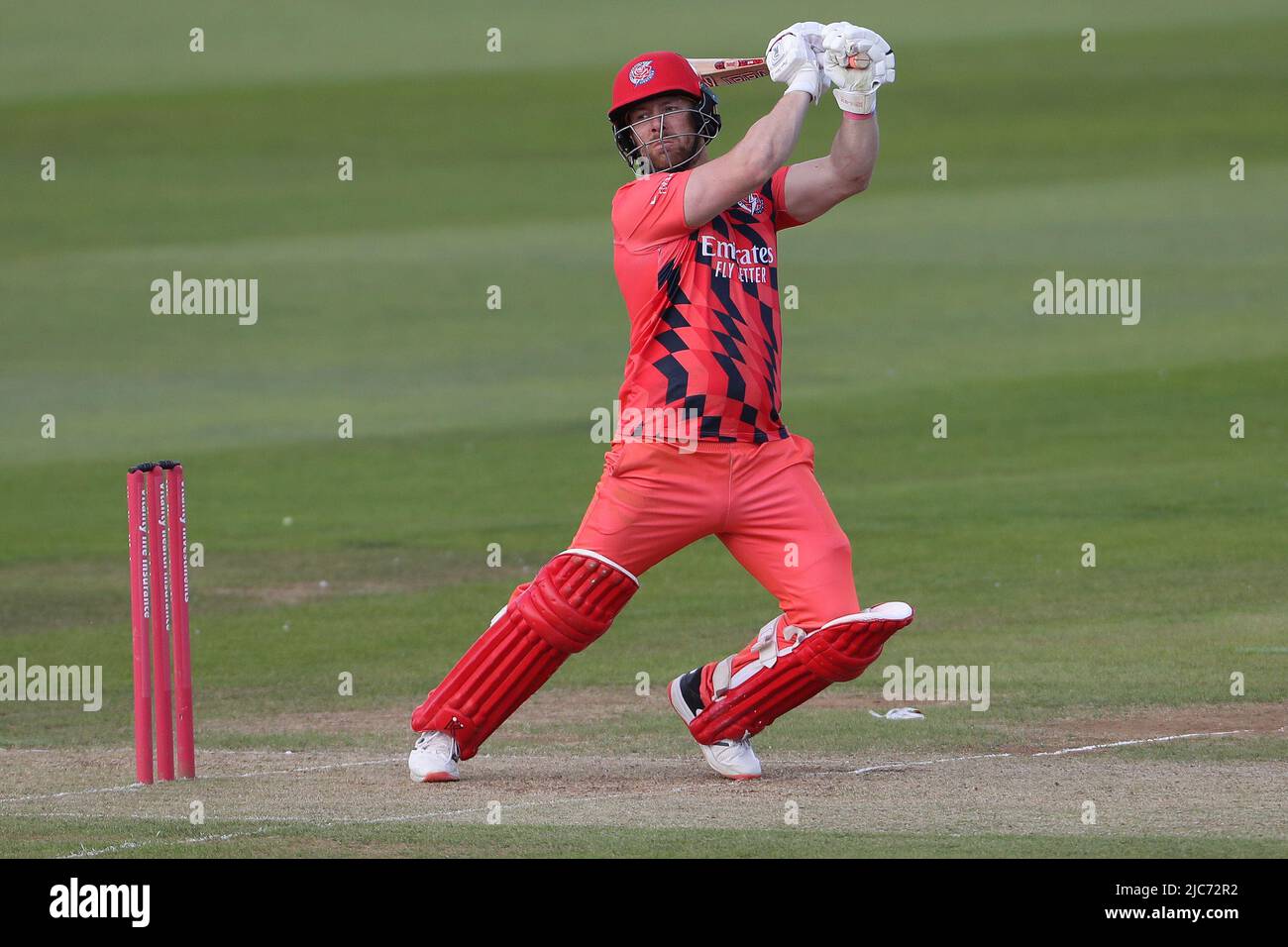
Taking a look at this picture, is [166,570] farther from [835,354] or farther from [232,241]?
[232,241]

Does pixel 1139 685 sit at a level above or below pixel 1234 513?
below

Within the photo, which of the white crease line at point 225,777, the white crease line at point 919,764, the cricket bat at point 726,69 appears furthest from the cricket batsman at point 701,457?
the white crease line at point 225,777

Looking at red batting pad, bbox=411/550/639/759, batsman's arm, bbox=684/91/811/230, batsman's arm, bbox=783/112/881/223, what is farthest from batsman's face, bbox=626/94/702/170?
red batting pad, bbox=411/550/639/759

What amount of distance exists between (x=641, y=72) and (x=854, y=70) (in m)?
0.72

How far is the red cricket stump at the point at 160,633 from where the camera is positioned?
7.35 m

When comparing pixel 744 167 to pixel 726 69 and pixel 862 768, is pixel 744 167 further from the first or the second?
pixel 862 768

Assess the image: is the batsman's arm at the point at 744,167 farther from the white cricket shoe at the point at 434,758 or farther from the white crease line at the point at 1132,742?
the white crease line at the point at 1132,742

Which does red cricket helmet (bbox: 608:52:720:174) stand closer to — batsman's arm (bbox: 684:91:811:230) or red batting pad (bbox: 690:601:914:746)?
batsman's arm (bbox: 684:91:811:230)

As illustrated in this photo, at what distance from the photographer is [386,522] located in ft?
53.0

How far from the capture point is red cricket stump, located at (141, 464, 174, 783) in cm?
735

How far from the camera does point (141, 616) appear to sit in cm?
739

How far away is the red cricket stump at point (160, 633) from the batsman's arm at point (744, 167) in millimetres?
2086
